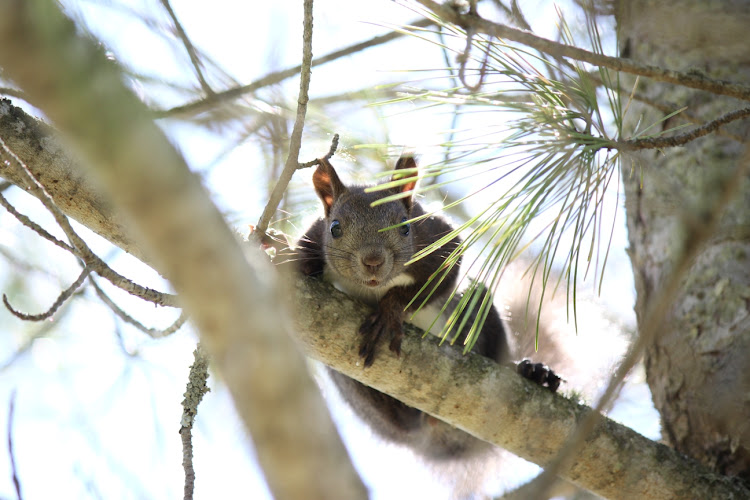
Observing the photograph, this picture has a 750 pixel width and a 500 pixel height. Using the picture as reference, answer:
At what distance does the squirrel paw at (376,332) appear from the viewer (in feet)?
7.11

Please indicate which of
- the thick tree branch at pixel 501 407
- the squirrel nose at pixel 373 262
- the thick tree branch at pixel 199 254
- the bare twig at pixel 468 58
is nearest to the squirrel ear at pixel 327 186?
the squirrel nose at pixel 373 262

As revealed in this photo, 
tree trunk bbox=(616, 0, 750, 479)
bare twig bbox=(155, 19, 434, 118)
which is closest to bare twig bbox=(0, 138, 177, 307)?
bare twig bbox=(155, 19, 434, 118)

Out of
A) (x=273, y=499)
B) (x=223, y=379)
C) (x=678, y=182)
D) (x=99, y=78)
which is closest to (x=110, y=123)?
(x=99, y=78)

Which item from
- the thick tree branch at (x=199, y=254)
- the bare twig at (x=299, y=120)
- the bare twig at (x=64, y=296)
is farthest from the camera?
the bare twig at (x=299, y=120)

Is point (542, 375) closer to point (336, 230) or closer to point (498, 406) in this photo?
point (498, 406)

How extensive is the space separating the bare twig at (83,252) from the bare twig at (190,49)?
22.7 inches

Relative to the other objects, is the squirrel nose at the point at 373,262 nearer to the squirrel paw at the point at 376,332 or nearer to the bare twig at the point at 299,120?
the squirrel paw at the point at 376,332

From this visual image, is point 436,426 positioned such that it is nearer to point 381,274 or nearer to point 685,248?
point 381,274

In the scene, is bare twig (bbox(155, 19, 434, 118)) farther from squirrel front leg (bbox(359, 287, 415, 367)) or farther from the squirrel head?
squirrel front leg (bbox(359, 287, 415, 367))

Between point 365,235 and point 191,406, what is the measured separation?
113cm

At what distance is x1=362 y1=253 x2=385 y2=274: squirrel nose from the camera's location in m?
2.45

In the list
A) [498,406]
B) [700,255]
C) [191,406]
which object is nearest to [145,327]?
[191,406]

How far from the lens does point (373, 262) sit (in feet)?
8.04

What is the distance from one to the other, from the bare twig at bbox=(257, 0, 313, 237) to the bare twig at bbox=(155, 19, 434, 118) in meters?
0.50
